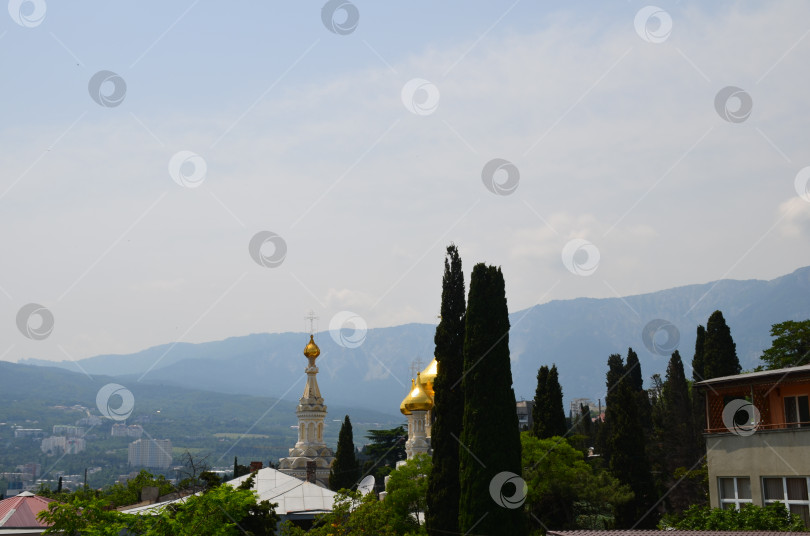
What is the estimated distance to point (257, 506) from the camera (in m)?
25.8

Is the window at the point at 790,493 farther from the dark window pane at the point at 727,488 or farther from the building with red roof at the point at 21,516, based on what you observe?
the building with red roof at the point at 21,516

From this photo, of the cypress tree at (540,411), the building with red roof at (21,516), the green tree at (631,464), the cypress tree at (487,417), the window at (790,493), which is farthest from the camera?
the cypress tree at (540,411)

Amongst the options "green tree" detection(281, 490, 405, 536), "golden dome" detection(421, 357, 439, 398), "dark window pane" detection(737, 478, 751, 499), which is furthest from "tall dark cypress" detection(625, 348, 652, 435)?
"dark window pane" detection(737, 478, 751, 499)

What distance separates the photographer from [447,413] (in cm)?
3216

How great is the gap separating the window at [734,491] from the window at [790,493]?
617 millimetres

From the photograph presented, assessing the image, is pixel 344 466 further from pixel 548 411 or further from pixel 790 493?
pixel 790 493

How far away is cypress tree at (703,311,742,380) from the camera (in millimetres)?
45969

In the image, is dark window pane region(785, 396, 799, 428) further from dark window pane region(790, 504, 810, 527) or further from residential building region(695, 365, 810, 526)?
dark window pane region(790, 504, 810, 527)

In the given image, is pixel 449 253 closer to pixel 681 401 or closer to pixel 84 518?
pixel 84 518

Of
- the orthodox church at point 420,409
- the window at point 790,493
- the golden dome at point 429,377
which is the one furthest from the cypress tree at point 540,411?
the window at point 790,493

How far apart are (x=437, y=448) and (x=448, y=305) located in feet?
19.1

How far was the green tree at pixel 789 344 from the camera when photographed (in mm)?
45625

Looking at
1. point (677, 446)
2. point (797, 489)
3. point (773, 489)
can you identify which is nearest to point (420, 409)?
point (677, 446)

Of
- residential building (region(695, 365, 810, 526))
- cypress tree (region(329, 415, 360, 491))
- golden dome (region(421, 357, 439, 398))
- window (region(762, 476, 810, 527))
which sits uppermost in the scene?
golden dome (region(421, 357, 439, 398))
